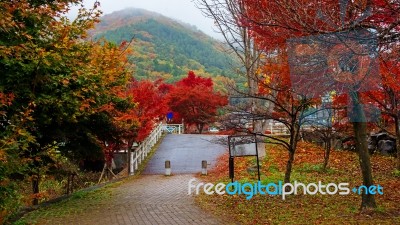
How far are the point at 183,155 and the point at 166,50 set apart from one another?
2530 inches

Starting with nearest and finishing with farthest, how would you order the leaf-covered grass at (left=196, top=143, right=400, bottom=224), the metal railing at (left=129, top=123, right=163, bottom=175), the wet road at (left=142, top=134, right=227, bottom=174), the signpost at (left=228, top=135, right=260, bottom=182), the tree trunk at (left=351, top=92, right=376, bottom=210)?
1. the leaf-covered grass at (left=196, top=143, right=400, bottom=224)
2. the tree trunk at (left=351, top=92, right=376, bottom=210)
3. the signpost at (left=228, top=135, right=260, bottom=182)
4. the metal railing at (left=129, top=123, right=163, bottom=175)
5. the wet road at (left=142, top=134, right=227, bottom=174)

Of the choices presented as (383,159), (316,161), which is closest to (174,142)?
(316,161)

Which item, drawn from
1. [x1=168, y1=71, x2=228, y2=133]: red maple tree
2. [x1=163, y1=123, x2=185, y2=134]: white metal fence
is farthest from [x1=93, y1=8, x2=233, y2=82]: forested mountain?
[x1=163, y1=123, x2=185, y2=134]: white metal fence

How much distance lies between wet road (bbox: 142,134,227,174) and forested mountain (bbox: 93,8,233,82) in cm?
2591

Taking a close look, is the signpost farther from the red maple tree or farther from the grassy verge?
the red maple tree

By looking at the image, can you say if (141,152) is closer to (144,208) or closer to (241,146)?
(241,146)

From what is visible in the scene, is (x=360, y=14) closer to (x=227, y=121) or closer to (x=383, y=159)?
(x=227, y=121)

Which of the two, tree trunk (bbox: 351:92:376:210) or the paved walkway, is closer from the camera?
tree trunk (bbox: 351:92:376:210)

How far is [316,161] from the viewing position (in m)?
16.7

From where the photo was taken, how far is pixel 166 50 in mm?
84312

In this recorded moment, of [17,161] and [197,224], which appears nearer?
[17,161]

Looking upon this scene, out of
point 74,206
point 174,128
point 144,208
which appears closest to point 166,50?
point 174,128

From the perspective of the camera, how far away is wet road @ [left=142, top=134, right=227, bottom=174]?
18.8 m

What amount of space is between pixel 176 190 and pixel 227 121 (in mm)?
4357
